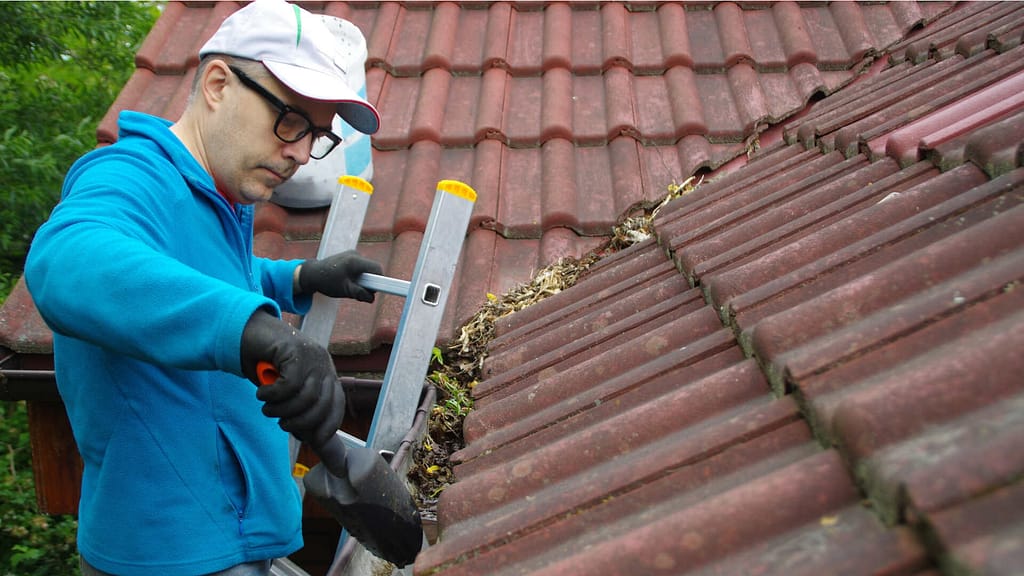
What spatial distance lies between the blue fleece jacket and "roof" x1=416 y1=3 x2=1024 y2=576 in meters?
0.49

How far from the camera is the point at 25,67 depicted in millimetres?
6918

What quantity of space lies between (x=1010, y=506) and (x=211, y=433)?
1.46 metres

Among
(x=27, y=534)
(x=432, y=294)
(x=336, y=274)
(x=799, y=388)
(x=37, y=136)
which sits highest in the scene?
(x=799, y=388)

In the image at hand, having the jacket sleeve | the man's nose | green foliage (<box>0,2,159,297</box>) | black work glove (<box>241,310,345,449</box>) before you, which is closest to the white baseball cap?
the man's nose

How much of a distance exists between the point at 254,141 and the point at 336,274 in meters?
0.61

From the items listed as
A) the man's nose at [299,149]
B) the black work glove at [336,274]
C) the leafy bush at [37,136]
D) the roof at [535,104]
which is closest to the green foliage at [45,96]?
the leafy bush at [37,136]

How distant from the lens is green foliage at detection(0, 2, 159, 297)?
6.19 m

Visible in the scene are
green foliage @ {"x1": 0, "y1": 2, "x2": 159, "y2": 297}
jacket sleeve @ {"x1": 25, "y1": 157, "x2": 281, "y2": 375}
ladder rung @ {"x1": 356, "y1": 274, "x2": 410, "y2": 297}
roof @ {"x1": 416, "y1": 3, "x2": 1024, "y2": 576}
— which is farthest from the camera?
green foliage @ {"x1": 0, "y1": 2, "x2": 159, "y2": 297}

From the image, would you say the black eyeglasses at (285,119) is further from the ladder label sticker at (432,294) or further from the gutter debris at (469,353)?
the gutter debris at (469,353)

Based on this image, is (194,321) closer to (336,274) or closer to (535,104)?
(336,274)

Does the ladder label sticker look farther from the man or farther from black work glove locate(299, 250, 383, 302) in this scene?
the man

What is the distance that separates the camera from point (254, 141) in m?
1.93

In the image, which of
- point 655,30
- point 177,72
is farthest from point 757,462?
point 177,72

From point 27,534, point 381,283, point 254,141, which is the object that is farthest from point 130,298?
point 27,534
